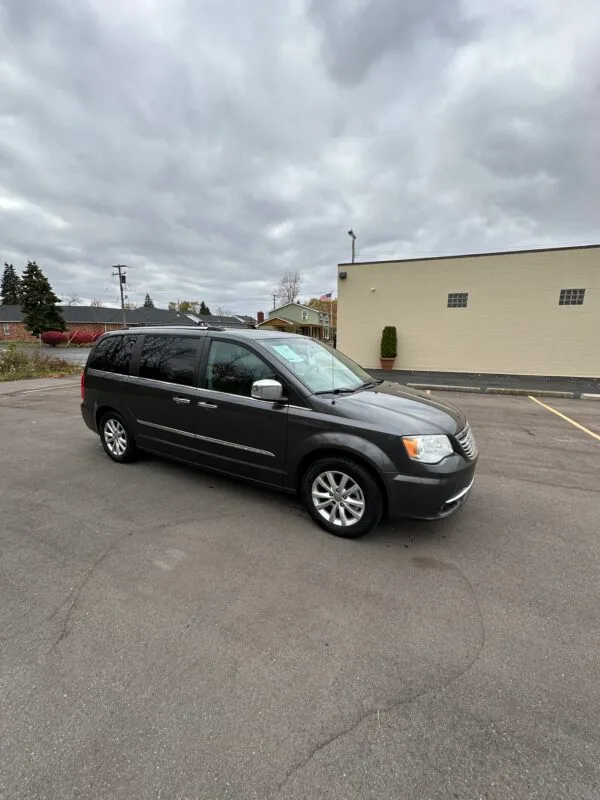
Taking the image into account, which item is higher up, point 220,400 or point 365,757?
point 220,400

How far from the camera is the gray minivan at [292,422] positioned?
3031mm

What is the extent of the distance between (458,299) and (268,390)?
49.0ft

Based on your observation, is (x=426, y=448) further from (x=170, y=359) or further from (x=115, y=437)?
(x=115, y=437)

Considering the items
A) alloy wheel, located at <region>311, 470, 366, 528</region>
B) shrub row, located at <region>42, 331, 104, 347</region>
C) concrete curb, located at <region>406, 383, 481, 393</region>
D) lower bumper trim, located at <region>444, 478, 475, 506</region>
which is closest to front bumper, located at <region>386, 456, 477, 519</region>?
lower bumper trim, located at <region>444, 478, 475, 506</region>

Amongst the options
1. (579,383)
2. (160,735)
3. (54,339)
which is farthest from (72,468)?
(54,339)

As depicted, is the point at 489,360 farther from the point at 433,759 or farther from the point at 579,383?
the point at 433,759

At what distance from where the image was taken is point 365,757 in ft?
5.22

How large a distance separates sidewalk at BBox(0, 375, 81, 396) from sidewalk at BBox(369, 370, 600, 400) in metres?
11.1

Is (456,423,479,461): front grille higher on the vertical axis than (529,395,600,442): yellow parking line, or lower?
higher

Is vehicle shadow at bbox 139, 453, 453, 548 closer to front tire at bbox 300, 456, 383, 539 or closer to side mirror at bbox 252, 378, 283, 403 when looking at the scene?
front tire at bbox 300, 456, 383, 539

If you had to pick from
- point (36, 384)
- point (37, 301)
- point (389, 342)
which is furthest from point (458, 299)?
point (37, 301)

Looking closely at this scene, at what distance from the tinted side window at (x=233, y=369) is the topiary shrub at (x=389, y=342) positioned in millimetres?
13577

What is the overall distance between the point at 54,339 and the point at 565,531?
2052 inches

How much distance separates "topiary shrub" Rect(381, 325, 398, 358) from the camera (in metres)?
16.6
